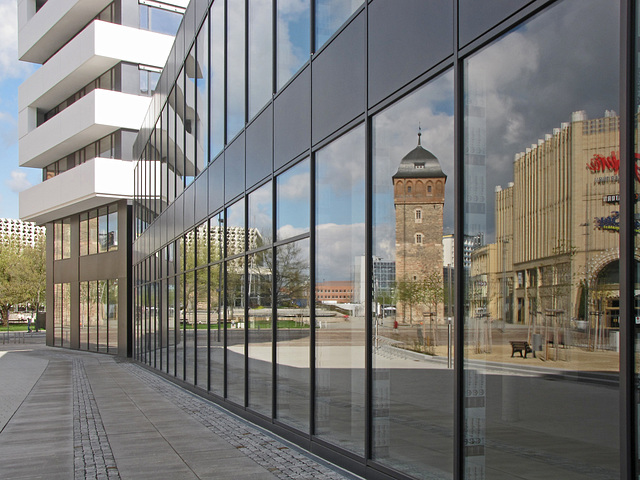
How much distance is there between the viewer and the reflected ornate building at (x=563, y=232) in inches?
162

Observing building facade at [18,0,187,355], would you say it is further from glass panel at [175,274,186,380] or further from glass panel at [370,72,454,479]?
glass panel at [370,72,454,479]

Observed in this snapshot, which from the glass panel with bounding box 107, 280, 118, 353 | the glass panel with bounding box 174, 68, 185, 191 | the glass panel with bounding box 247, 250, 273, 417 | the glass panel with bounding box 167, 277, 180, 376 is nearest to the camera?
the glass panel with bounding box 247, 250, 273, 417

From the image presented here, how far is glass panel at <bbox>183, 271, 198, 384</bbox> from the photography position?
1703cm

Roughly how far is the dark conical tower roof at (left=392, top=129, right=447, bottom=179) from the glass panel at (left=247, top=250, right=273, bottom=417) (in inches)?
177

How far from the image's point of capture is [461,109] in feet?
19.0

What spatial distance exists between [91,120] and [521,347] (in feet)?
102

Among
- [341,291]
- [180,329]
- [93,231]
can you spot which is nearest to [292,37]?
[341,291]

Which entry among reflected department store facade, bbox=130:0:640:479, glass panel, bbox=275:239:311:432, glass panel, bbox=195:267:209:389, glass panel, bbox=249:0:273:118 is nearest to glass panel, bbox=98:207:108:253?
glass panel, bbox=195:267:209:389

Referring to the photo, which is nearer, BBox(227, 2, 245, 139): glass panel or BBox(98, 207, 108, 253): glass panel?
BBox(227, 2, 245, 139): glass panel

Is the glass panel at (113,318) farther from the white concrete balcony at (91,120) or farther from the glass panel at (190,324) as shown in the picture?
the glass panel at (190,324)

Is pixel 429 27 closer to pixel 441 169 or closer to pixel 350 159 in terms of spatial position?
pixel 441 169

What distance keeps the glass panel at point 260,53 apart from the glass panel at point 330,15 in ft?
6.43

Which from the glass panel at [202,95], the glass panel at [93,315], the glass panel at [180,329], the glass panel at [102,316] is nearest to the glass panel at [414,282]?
the glass panel at [202,95]

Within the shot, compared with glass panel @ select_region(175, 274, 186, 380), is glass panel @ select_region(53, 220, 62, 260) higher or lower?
higher
